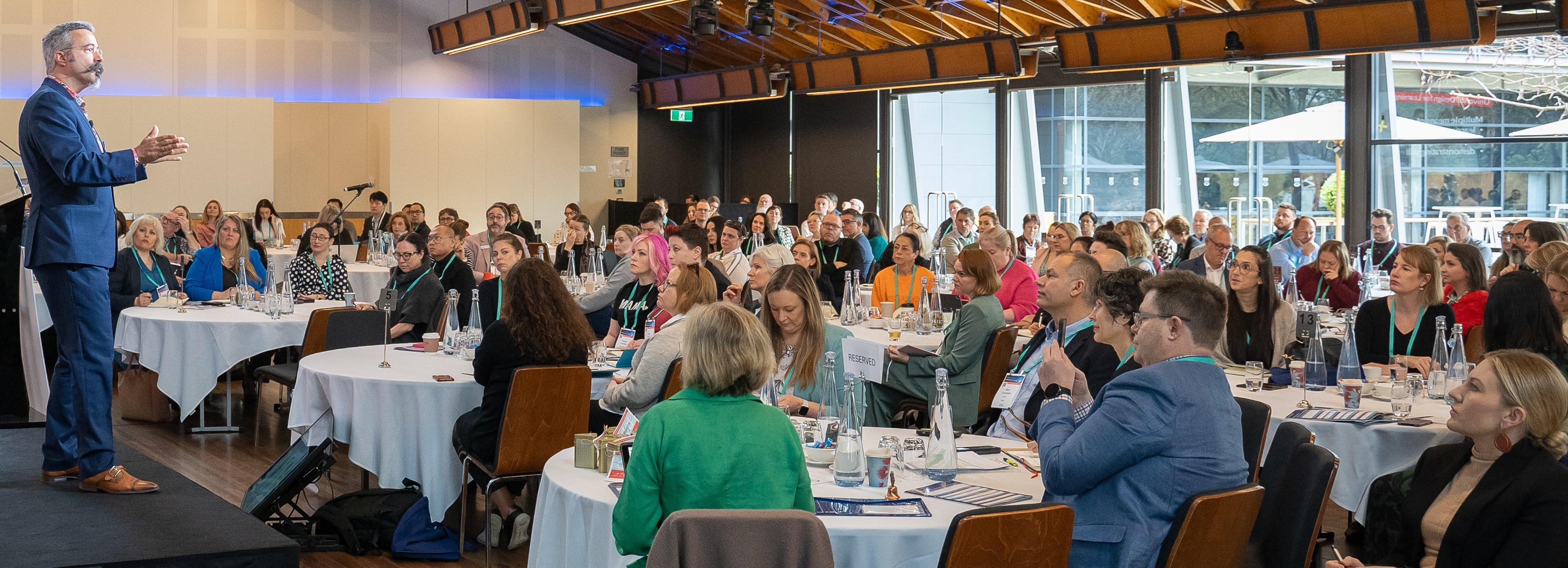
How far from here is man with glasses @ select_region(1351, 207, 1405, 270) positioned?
435 inches

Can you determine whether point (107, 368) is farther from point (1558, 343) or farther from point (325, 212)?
point (325, 212)

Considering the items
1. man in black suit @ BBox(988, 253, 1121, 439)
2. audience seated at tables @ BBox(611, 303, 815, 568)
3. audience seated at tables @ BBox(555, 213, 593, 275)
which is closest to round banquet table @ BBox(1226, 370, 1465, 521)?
man in black suit @ BBox(988, 253, 1121, 439)

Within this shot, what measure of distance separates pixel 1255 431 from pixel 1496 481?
715 millimetres

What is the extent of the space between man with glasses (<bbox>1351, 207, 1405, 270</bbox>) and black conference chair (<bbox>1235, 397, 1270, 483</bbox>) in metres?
8.12

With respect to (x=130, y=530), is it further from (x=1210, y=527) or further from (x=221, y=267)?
(x=221, y=267)

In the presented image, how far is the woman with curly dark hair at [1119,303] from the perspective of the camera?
3.62 metres

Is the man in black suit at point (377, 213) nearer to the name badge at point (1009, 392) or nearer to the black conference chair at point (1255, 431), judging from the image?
the name badge at point (1009, 392)

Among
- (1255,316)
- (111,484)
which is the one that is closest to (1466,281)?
(1255,316)

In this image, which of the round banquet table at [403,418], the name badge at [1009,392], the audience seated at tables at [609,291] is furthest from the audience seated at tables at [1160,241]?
the name badge at [1009,392]

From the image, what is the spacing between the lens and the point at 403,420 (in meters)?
5.48

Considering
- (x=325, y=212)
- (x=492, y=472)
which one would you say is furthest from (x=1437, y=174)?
(x=325, y=212)

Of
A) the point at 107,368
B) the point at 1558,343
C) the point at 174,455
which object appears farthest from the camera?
the point at 174,455

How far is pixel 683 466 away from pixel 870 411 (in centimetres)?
358

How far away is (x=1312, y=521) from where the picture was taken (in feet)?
9.95
